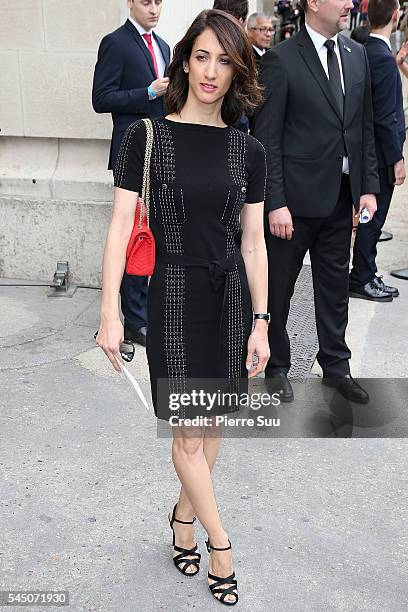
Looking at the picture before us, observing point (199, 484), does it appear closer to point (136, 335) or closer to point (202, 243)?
point (202, 243)

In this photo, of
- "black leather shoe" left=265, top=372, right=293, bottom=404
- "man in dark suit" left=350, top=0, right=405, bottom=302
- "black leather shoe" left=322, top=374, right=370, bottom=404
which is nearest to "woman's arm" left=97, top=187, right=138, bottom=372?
"black leather shoe" left=265, top=372, right=293, bottom=404

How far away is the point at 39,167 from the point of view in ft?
21.1

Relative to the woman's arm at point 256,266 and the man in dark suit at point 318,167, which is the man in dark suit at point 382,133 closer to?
the man in dark suit at point 318,167

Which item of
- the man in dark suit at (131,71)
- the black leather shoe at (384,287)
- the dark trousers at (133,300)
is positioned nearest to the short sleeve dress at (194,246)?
the man in dark suit at (131,71)

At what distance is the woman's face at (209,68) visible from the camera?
9.18 ft

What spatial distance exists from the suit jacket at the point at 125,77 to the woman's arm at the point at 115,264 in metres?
2.30

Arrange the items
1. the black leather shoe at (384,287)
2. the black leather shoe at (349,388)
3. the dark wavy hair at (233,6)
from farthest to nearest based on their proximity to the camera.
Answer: the black leather shoe at (384,287) → the dark wavy hair at (233,6) → the black leather shoe at (349,388)

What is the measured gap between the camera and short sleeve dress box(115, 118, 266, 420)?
2863 mm

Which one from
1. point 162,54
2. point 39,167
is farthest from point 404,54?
point 39,167

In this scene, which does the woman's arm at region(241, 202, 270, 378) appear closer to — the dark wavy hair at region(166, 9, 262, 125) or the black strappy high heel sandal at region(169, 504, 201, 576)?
the dark wavy hair at region(166, 9, 262, 125)

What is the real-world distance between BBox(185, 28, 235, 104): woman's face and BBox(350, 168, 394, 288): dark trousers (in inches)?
140

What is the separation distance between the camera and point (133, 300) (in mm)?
5375

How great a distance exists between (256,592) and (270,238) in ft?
6.59

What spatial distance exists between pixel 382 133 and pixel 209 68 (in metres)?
3.25
